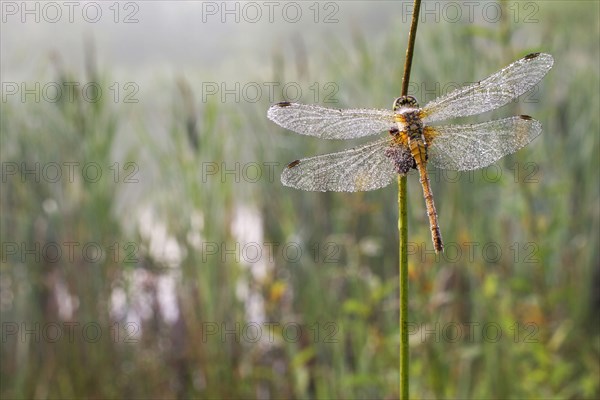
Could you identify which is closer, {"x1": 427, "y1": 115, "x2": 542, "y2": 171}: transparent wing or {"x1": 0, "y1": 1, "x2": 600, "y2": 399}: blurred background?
{"x1": 427, "y1": 115, "x2": 542, "y2": 171}: transparent wing

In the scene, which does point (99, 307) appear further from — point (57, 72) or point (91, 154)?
point (57, 72)

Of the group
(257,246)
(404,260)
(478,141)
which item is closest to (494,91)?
(478,141)

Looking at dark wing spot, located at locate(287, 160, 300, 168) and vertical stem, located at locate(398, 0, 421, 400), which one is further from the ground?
dark wing spot, located at locate(287, 160, 300, 168)

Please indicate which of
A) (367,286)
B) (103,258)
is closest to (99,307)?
(103,258)

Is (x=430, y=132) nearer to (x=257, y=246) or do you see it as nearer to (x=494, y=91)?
(x=494, y=91)

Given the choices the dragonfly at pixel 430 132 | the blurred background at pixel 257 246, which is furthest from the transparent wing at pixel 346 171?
the blurred background at pixel 257 246

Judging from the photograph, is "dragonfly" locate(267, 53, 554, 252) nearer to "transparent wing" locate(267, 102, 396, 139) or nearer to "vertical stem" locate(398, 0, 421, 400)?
"transparent wing" locate(267, 102, 396, 139)

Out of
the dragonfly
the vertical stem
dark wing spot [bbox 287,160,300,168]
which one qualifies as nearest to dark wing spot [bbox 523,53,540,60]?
the dragonfly

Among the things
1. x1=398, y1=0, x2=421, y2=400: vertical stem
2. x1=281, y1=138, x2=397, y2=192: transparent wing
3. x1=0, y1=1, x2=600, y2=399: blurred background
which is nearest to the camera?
x1=398, y1=0, x2=421, y2=400: vertical stem
